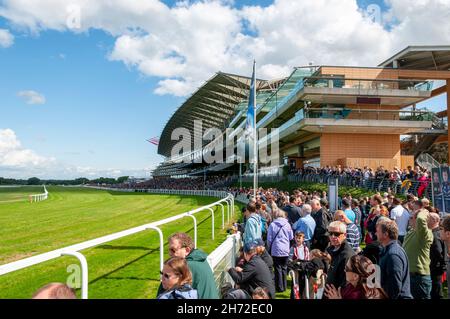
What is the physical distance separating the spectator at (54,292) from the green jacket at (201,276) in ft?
4.48

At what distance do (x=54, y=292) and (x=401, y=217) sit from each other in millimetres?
7465

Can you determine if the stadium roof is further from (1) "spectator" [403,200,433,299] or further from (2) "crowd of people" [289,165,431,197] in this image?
(1) "spectator" [403,200,433,299]

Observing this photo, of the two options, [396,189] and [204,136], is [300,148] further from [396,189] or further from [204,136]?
[204,136]

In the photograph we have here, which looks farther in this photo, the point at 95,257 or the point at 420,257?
the point at 95,257

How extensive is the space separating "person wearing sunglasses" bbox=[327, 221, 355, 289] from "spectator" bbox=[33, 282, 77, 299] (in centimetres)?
260

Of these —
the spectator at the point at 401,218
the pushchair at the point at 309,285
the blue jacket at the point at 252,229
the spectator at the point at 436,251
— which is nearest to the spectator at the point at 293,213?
the spectator at the point at 401,218

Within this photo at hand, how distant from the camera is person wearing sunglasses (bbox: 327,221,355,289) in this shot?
3881mm

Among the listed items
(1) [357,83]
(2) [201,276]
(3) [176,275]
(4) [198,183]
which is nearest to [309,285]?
(2) [201,276]

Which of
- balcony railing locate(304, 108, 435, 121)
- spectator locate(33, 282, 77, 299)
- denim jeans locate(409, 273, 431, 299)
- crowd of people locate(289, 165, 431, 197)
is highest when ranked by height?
balcony railing locate(304, 108, 435, 121)

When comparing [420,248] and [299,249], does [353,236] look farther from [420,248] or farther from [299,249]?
[299,249]

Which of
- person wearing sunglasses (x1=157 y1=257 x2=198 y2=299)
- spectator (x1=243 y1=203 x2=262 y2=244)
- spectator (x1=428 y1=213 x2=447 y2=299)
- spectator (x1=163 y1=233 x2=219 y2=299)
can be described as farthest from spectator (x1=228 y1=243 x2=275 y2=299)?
spectator (x1=428 y1=213 x2=447 y2=299)

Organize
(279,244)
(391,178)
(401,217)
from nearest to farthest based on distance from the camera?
(279,244) < (401,217) < (391,178)

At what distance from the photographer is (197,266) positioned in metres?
3.46
